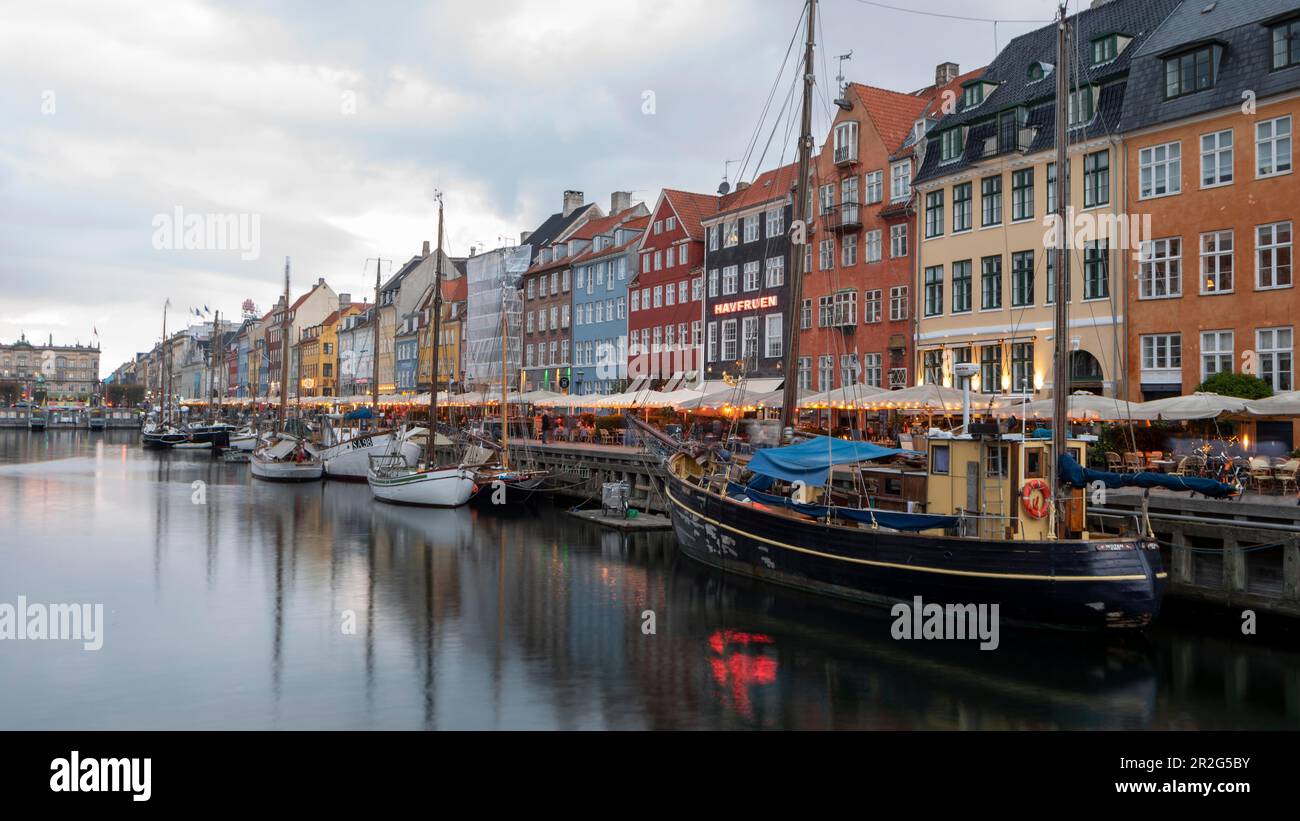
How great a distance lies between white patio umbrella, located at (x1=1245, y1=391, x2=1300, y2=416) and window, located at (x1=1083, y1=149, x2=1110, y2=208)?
11927 mm

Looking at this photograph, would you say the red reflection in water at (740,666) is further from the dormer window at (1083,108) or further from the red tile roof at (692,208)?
the red tile roof at (692,208)

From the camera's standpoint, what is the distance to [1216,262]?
30312 millimetres

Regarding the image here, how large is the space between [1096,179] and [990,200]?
4.44 m

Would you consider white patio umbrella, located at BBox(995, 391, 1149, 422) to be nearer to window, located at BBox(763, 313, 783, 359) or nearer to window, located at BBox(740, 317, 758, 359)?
window, located at BBox(763, 313, 783, 359)

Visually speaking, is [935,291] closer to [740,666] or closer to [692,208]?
[692,208]

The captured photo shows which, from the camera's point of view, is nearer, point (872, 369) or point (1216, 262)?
point (1216, 262)

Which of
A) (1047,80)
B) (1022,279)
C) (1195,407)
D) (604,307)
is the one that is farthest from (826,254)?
(1195,407)

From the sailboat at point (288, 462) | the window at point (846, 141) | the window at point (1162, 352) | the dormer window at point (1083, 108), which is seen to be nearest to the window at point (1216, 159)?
the dormer window at point (1083, 108)

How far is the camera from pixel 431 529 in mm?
35656

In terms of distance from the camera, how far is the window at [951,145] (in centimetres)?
3888

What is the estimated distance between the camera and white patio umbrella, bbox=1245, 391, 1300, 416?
2255 cm
